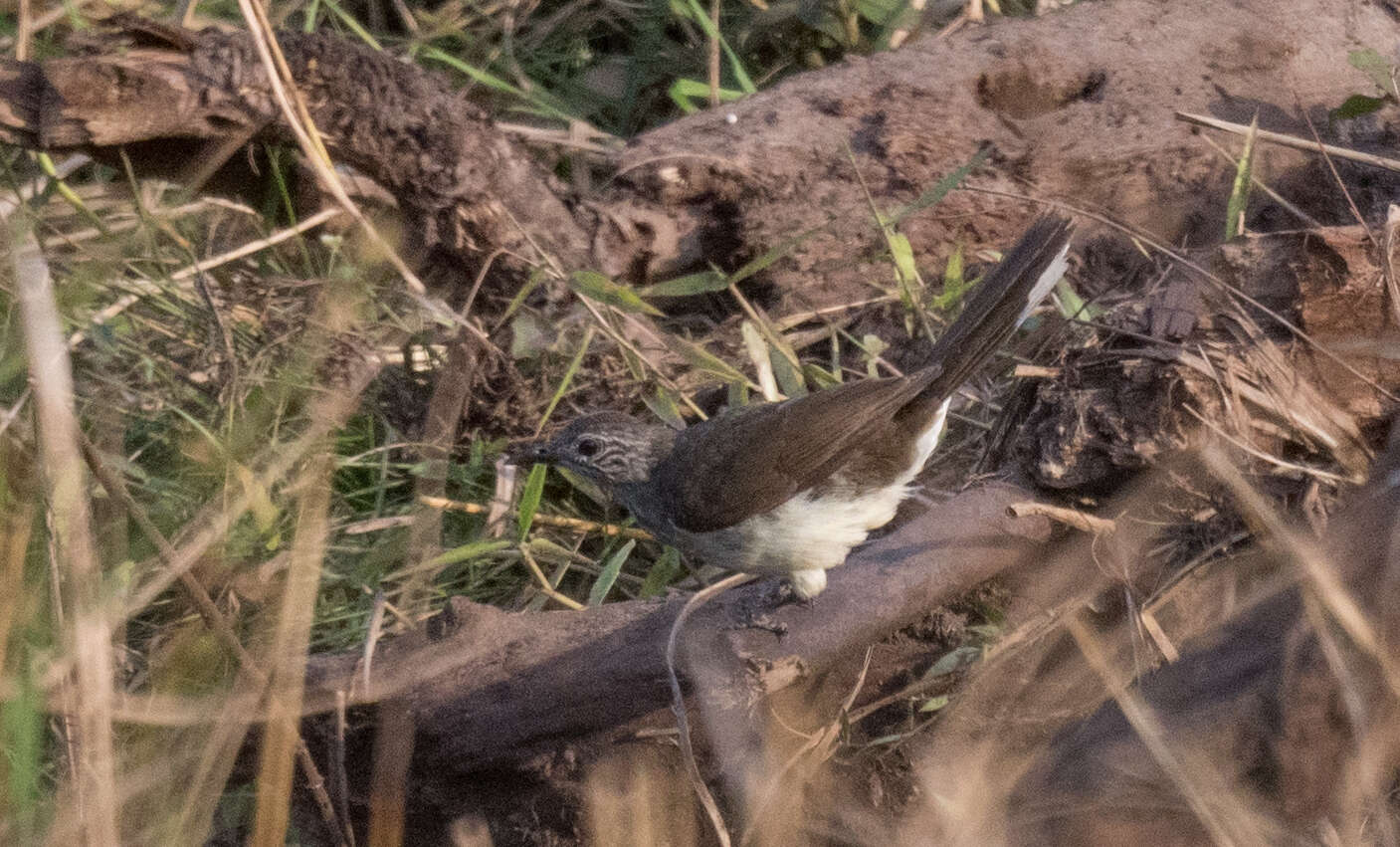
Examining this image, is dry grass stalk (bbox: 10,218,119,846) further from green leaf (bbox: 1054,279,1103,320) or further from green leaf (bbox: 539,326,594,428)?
green leaf (bbox: 1054,279,1103,320)

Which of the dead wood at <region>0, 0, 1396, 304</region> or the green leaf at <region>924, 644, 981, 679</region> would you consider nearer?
the green leaf at <region>924, 644, 981, 679</region>

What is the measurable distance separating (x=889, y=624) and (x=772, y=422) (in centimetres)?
83

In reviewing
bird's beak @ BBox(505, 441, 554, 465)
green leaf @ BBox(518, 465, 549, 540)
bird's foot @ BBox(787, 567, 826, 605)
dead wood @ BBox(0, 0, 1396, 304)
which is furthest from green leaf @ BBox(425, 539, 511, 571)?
dead wood @ BBox(0, 0, 1396, 304)

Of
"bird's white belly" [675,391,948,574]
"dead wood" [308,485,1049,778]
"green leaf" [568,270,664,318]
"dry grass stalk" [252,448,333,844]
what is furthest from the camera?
"green leaf" [568,270,664,318]

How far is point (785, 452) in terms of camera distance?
4496mm

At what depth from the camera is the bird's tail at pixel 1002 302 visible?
14.4 feet

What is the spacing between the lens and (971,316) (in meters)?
4.48

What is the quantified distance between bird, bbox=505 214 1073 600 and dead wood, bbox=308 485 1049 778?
273 millimetres

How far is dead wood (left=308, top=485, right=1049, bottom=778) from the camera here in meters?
3.86

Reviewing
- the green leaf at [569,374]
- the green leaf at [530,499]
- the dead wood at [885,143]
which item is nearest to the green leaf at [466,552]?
the green leaf at [530,499]

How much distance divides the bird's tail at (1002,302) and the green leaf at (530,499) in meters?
1.42

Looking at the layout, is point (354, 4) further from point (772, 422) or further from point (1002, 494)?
point (1002, 494)

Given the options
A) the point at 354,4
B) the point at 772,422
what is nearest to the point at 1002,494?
the point at 772,422

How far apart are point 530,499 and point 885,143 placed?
2172 millimetres
